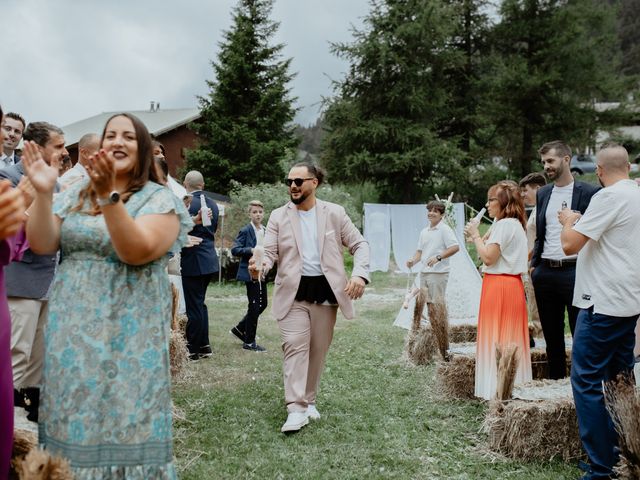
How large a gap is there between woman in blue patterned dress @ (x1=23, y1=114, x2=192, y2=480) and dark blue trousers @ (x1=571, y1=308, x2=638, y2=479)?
2577 millimetres

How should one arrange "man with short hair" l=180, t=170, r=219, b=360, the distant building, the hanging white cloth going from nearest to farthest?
"man with short hair" l=180, t=170, r=219, b=360 → the hanging white cloth → the distant building

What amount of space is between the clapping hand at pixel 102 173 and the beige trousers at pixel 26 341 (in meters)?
1.92

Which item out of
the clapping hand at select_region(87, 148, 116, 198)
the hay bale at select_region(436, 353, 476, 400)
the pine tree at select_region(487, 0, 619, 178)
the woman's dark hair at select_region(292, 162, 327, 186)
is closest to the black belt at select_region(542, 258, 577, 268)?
the hay bale at select_region(436, 353, 476, 400)

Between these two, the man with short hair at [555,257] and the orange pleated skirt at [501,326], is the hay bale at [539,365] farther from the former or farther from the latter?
the orange pleated skirt at [501,326]

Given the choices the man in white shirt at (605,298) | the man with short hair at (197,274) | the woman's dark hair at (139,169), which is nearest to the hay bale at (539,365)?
the man in white shirt at (605,298)

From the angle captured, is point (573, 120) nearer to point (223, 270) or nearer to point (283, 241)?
point (223, 270)

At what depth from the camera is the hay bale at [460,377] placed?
18.1 feet

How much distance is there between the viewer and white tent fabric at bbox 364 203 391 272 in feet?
68.0

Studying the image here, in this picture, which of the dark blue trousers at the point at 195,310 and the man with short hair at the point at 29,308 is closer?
the man with short hair at the point at 29,308

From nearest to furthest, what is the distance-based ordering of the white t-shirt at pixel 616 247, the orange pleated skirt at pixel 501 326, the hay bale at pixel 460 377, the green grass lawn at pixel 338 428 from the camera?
the white t-shirt at pixel 616 247 < the green grass lawn at pixel 338 428 < the orange pleated skirt at pixel 501 326 < the hay bale at pixel 460 377

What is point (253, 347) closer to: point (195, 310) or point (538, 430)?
point (195, 310)

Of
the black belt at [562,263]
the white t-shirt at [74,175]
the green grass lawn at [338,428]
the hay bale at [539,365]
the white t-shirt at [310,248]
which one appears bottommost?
the green grass lawn at [338,428]

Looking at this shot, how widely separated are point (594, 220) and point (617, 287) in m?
0.43

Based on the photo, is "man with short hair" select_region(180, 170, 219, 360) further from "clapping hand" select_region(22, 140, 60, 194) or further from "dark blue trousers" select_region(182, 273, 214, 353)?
"clapping hand" select_region(22, 140, 60, 194)
